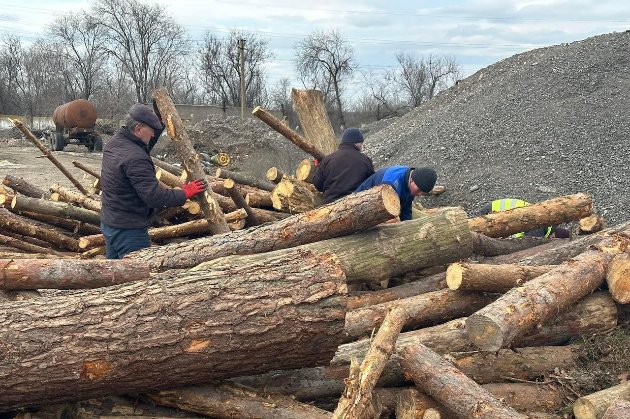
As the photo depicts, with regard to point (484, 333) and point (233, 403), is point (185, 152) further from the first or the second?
point (484, 333)

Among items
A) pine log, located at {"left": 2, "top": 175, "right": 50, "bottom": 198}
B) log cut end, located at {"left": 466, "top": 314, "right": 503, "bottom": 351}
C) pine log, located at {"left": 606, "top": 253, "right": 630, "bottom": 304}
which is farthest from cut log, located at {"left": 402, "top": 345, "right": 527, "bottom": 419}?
pine log, located at {"left": 2, "top": 175, "right": 50, "bottom": 198}

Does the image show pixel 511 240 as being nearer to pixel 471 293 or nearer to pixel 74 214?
pixel 471 293

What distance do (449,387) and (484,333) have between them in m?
0.50

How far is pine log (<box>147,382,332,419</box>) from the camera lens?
Answer: 338 centimetres

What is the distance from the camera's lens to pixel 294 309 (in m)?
3.37

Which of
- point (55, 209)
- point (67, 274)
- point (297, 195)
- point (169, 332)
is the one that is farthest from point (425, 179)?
point (55, 209)

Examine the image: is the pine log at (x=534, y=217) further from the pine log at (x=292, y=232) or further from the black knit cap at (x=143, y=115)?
the black knit cap at (x=143, y=115)

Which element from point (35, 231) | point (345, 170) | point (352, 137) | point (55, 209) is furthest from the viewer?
point (55, 209)

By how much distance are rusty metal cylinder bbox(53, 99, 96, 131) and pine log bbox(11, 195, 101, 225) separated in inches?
644

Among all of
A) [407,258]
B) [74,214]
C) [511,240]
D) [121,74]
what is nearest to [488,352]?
[407,258]

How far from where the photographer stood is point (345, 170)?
640cm

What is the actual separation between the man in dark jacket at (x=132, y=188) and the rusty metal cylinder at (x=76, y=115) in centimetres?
1894

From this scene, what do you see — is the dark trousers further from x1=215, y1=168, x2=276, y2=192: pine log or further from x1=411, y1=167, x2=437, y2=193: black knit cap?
x1=215, y1=168, x2=276, y2=192: pine log

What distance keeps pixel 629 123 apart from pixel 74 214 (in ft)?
35.7
